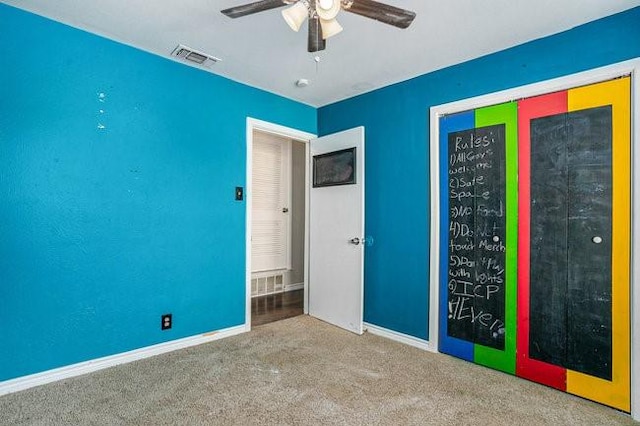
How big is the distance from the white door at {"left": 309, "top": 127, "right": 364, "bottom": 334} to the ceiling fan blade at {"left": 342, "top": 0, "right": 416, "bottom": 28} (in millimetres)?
1637

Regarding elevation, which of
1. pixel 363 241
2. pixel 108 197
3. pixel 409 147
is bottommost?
pixel 363 241

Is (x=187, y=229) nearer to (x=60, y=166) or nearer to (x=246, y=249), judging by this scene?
(x=246, y=249)

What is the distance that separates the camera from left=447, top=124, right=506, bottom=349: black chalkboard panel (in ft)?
8.36

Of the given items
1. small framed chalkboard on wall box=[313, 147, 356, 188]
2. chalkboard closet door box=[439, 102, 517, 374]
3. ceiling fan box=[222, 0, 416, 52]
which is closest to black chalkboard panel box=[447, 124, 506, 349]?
chalkboard closet door box=[439, 102, 517, 374]

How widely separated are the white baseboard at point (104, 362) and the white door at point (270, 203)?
5.40 ft

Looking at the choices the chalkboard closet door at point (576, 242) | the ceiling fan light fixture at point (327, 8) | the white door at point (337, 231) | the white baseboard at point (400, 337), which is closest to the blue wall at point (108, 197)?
the white door at point (337, 231)

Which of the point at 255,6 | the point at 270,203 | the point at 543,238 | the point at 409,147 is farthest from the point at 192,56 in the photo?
the point at 543,238

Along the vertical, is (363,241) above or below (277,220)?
below

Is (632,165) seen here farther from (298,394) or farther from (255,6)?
(298,394)

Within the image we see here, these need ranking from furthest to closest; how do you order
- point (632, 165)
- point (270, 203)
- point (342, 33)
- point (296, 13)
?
point (270, 203) < point (342, 33) < point (632, 165) < point (296, 13)

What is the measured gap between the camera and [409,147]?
3.10 metres

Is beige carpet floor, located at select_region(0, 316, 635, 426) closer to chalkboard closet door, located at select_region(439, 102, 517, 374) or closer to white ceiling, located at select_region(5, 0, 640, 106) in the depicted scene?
chalkboard closet door, located at select_region(439, 102, 517, 374)

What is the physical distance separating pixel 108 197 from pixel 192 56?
1292 millimetres

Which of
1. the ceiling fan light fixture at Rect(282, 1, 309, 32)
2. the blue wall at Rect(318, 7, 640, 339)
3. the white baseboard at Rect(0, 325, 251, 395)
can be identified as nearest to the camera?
the ceiling fan light fixture at Rect(282, 1, 309, 32)
